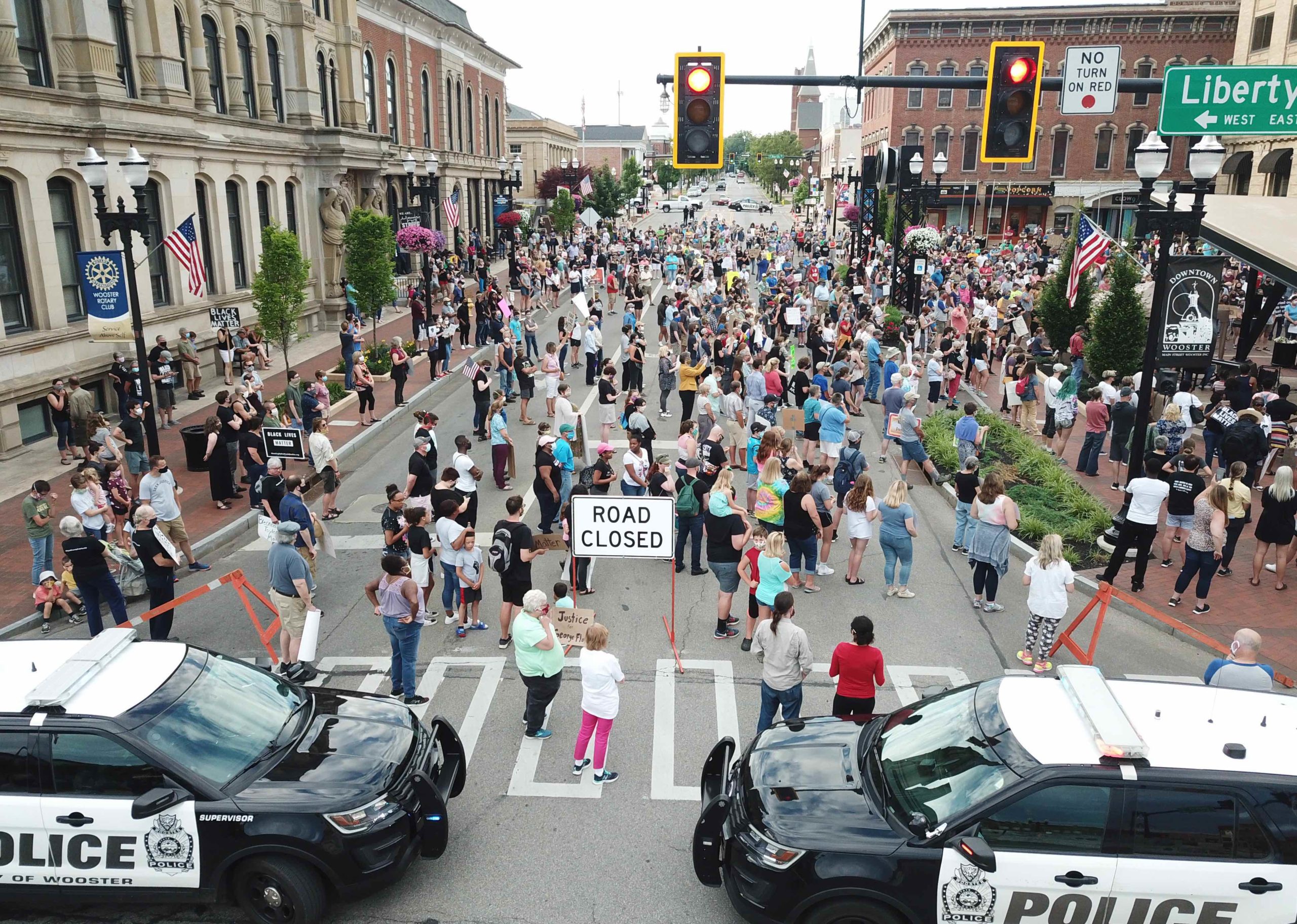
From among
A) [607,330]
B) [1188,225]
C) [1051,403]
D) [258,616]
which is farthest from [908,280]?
[258,616]

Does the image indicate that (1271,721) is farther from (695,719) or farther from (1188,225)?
(1188,225)

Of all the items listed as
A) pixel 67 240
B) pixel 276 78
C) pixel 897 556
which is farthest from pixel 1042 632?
pixel 276 78

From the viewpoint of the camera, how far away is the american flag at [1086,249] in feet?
69.1

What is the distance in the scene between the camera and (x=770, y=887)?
578 centimetres

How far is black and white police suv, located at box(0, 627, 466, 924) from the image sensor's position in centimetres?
598

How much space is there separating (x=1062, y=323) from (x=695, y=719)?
20.7m

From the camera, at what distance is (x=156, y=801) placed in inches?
231

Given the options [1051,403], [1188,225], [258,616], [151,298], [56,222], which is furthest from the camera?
[151,298]

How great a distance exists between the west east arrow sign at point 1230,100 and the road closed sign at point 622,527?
7229 mm

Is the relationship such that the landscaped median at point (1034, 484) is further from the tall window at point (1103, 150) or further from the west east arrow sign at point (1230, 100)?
the tall window at point (1103, 150)

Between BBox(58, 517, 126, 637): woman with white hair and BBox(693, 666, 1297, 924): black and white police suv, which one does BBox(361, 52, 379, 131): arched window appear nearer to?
BBox(58, 517, 126, 637): woman with white hair

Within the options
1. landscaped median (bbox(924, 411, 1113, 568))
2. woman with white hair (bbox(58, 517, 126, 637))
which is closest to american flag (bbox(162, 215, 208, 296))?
woman with white hair (bbox(58, 517, 126, 637))

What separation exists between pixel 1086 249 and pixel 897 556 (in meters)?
13.0

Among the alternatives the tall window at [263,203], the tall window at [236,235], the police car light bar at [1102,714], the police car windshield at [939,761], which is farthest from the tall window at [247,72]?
the police car light bar at [1102,714]
